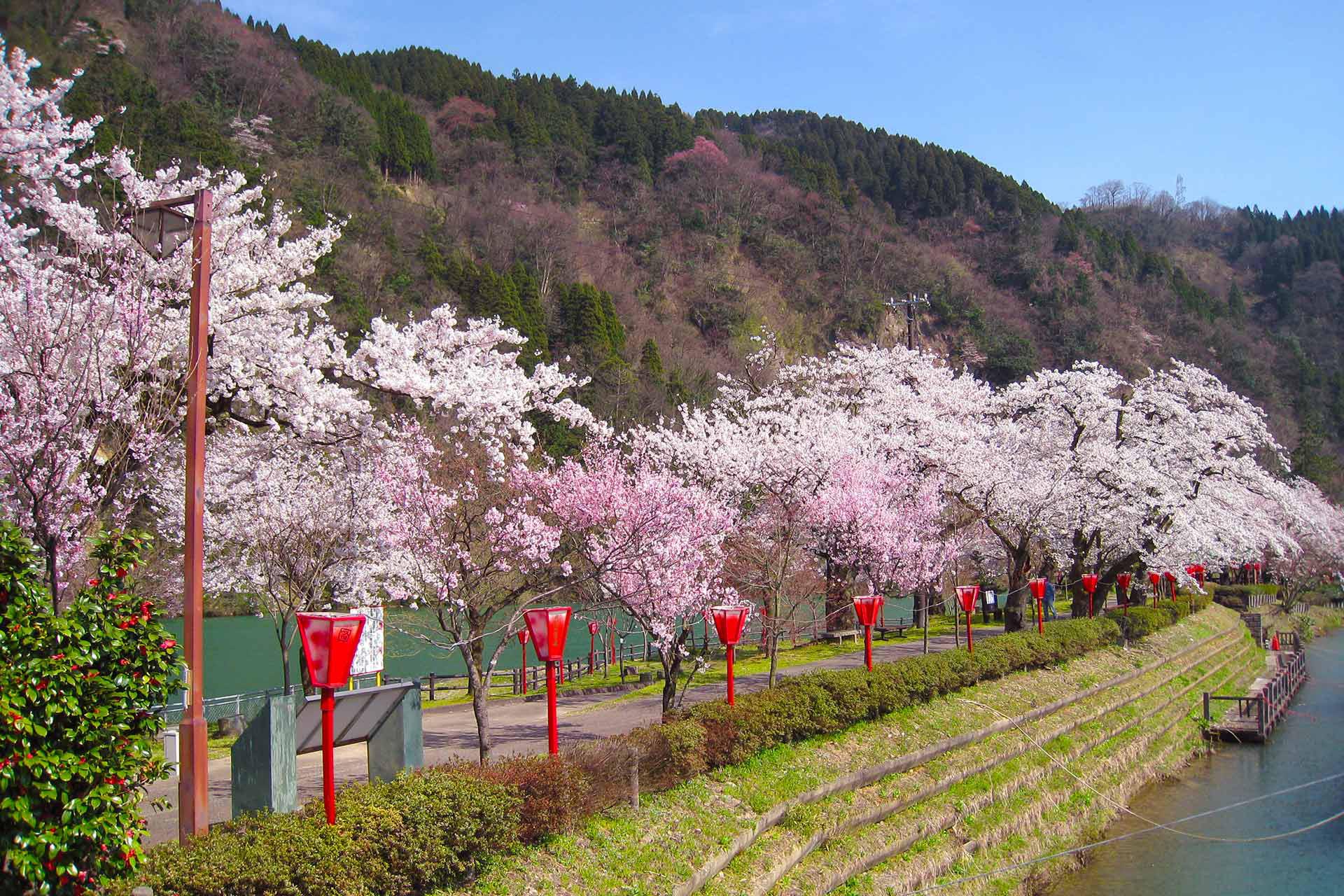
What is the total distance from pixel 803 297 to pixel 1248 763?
1990 inches

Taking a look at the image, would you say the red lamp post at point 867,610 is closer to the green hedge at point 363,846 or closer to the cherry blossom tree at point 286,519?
the cherry blossom tree at point 286,519

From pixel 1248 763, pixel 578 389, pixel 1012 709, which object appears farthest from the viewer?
pixel 578 389

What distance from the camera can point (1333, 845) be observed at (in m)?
15.5

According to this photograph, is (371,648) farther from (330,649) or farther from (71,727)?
(71,727)

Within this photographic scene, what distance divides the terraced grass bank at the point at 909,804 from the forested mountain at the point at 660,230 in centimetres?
2340

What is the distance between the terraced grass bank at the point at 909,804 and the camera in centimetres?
866

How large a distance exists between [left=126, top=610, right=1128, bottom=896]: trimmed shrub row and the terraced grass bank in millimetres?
248

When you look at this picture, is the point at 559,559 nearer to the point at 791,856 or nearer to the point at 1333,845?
the point at 791,856

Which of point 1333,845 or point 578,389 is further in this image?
point 578,389

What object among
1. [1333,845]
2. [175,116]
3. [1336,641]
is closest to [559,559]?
[1333,845]

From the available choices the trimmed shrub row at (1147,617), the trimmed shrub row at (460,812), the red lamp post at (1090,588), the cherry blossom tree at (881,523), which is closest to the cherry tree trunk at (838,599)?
the cherry blossom tree at (881,523)

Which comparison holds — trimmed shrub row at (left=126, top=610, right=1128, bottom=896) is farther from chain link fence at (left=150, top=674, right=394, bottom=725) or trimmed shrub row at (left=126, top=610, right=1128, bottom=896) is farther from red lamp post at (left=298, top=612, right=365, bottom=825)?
chain link fence at (left=150, top=674, right=394, bottom=725)

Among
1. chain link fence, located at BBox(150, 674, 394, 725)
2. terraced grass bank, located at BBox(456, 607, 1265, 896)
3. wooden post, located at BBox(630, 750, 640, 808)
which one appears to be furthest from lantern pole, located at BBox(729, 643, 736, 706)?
chain link fence, located at BBox(150, 674, 394, 725)

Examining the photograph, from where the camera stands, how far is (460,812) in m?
7.16
